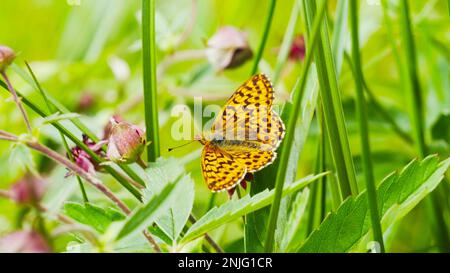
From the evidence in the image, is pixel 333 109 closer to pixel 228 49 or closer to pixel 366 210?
pixel 366 210

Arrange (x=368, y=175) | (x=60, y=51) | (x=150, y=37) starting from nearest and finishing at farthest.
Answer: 1. (x=368, y=175)
2. (x=150, y=37)
3. (x=60, y=51)

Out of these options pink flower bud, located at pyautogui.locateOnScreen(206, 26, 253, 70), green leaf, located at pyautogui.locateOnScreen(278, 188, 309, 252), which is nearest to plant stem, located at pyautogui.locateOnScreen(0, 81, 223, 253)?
green leaf, located at pyautogui.locateOnScreen(278, 188, 309, 252)

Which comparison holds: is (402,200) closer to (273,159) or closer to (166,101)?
(273,159)

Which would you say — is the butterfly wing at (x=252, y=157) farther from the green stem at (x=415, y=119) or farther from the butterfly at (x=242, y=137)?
the green stem at (x=415, y=119)

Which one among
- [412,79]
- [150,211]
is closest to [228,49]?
[412,79]
